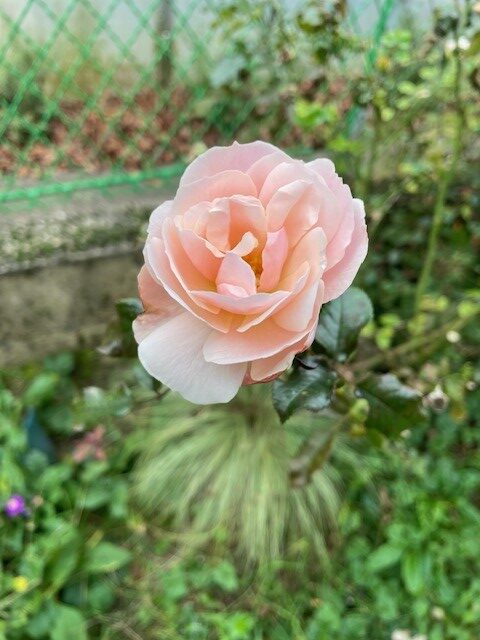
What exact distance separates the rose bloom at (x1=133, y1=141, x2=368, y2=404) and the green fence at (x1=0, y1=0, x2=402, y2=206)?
45.8 inches

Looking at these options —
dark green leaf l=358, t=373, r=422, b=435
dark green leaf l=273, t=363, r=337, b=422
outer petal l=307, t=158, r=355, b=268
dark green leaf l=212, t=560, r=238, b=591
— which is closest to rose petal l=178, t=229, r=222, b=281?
outer petal l=307, t=158, r=355, b=268

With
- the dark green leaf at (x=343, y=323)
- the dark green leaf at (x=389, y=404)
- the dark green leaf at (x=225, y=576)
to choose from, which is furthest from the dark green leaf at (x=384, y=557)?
the dark green leaf at (x=343, y=323)

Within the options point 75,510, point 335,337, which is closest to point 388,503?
point 75,510

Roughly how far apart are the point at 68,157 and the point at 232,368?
5.15ft

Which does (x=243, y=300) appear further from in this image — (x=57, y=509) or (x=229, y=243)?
(x=57, y=509)

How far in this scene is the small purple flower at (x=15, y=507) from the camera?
60.9 inches

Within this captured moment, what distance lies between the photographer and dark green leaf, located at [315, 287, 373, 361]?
0.78 metres

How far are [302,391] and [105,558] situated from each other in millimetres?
1159

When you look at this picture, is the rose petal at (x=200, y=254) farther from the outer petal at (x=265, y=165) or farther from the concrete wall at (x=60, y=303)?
the concrete wall at (x=60, y=303)

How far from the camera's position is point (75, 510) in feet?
5.57

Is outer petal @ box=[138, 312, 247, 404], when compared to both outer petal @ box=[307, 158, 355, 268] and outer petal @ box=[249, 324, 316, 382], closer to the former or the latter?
outer petal @ box=[249, 324, 316, 382]

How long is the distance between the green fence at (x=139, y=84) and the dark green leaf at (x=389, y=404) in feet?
3.47

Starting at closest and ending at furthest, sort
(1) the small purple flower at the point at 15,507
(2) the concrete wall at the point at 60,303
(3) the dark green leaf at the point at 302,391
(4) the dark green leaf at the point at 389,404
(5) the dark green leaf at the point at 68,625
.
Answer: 1. (3) the dark green leaf at the point at 302,391
2. (4) the dark green leaf at the point at 389,404
3. (5) the dark green leaf at the point at 68,625
4. (1) the small purple flower at the point at 15,507
5. (2) the concrete wall at the point at 60,303

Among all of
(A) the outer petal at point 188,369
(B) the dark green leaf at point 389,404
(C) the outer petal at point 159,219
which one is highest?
(C) the outer petal at point 159,219
